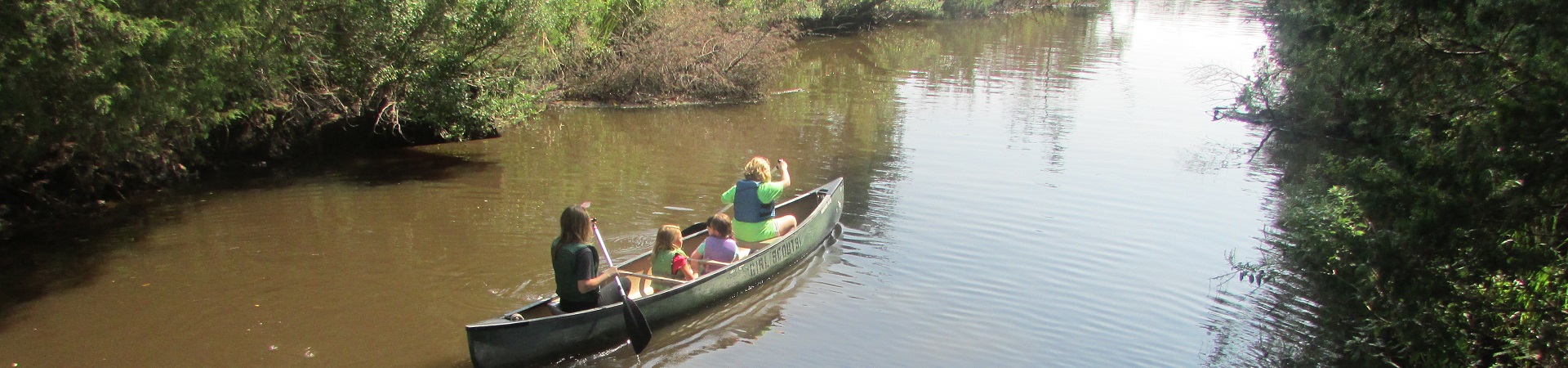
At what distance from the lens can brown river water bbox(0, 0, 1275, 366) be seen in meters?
8.55

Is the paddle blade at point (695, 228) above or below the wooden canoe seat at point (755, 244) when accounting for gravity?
above

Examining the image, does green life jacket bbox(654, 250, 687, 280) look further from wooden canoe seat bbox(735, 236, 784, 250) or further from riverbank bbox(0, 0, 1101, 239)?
riverbank bbox(0, 0, 1101, 239)

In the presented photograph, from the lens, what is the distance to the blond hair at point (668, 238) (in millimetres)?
9328

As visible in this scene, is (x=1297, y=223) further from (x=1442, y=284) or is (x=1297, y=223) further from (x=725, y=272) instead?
(x=725, y=272)

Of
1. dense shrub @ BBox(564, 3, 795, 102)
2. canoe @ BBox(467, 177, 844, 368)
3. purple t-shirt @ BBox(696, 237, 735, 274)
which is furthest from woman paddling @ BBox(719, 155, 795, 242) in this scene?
dense shrub @ BBox(564, 3, 795, 102)

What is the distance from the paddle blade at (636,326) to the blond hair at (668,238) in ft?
3.85

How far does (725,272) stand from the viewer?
9.51 m

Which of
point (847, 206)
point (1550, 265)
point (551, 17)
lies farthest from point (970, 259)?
point (551, 17)

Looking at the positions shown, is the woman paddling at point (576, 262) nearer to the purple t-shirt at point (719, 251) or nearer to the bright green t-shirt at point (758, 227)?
the purple t-shirt at point (719, 251)

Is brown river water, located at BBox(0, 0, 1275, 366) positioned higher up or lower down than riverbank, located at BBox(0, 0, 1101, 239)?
lower down

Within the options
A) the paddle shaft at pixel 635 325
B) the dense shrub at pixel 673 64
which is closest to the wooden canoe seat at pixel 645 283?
the paddle shaft at pixel 635 325

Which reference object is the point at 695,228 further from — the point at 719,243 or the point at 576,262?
the point at 576,262

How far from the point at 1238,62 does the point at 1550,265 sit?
21365 mm

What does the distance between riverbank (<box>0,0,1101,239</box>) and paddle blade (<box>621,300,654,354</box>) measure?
4720 mm
